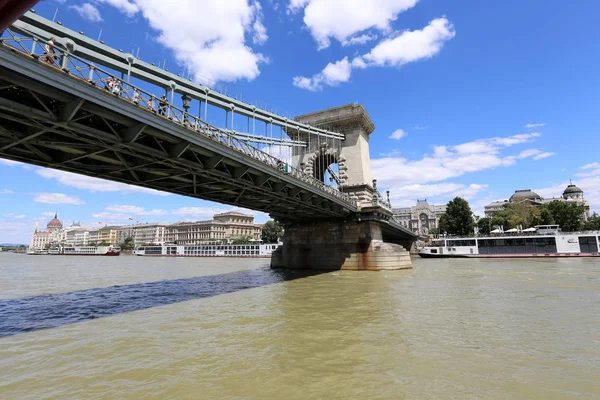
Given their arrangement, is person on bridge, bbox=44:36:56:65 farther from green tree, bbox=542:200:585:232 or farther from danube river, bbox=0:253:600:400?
green tree, bbox=542:200:585:232

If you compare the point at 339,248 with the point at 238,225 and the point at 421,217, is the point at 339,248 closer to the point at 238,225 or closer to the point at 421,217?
the point at 238,225

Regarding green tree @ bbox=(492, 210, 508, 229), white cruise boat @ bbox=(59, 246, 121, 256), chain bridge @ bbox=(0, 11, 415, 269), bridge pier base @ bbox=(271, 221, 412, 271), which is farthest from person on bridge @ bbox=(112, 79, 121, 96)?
white cruise boat @ bbox=(59, 246, 121, 256)

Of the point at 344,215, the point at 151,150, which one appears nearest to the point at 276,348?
the point at 151,150

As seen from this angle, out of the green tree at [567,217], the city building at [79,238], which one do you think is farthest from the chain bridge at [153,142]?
the city building at [79,238]

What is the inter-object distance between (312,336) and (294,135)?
35.5 m

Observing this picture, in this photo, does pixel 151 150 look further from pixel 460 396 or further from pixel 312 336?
pixel 460 396

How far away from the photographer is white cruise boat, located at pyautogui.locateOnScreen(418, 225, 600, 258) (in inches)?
1906

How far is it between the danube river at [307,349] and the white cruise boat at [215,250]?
63404 mm

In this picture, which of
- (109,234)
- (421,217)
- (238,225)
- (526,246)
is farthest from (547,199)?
(109,234)

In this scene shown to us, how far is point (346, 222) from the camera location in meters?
32.4

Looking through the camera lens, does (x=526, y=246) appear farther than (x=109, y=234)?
No

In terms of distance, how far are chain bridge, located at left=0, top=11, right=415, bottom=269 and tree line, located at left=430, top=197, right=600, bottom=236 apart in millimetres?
50253

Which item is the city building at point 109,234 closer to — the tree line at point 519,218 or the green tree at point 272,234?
the green tree at point 272,234

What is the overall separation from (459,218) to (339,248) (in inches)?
2187
